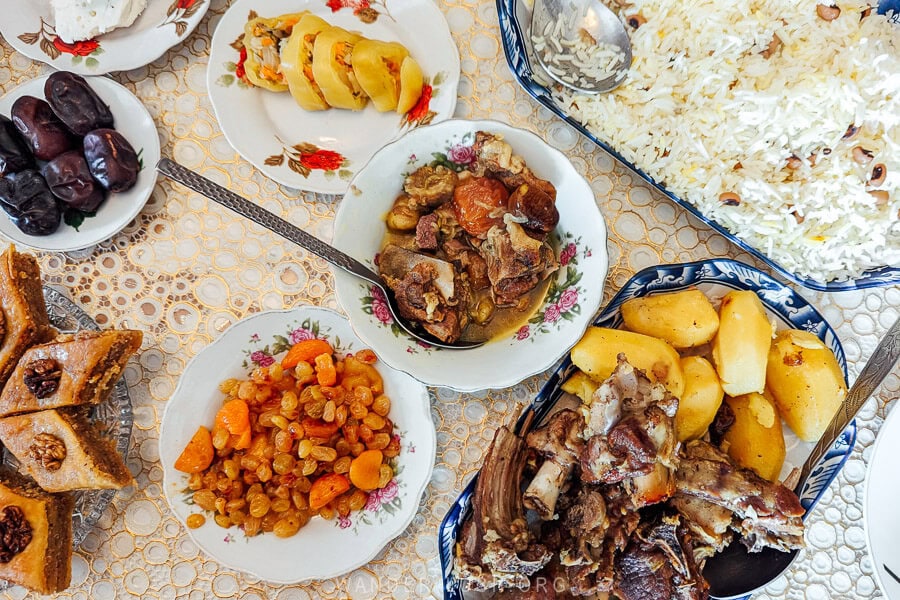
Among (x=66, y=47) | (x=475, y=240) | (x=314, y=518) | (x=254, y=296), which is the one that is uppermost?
(x=66, y=47)

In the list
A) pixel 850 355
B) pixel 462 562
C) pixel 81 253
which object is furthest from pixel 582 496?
pixel 81 253

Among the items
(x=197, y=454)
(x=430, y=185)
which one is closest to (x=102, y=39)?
(x=430, y=185)

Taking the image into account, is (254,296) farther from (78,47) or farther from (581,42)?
(581,42)

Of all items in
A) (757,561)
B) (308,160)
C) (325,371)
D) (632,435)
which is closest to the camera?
(632,435)

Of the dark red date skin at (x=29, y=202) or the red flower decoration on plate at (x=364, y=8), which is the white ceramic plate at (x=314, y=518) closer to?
the dark red date skin at (x=29, y=202)

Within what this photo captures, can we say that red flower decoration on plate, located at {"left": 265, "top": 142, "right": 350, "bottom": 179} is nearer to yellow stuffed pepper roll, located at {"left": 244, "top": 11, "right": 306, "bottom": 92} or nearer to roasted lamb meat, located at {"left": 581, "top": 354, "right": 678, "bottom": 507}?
yellow stuffed pepper roll, located at {"left": 244, "top": 11, "right": 306, "bottom": 92}

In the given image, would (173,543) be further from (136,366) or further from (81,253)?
(81,253)

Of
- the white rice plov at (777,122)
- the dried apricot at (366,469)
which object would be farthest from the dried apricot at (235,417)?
the white rice plov at (777,122)
